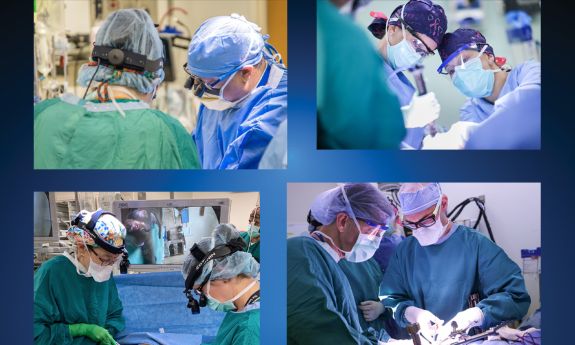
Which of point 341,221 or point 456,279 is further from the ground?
point 341,221

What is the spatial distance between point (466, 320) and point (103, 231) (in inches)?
54.5

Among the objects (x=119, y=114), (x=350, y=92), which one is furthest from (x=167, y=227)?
(x=350, y=92)

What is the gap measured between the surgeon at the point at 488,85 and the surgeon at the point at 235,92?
2.05 feet

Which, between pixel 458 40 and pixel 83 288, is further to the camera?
pixel 83 288

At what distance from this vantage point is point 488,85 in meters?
2.82

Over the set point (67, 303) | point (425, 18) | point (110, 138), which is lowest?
point (67, 303)

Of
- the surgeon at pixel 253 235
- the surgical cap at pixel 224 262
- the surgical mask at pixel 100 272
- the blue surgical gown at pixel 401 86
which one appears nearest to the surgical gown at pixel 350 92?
the blue surgical gown at pixel 401 86

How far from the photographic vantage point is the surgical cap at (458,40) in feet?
9.25

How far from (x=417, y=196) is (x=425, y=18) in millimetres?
645

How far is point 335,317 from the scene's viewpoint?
115 inches

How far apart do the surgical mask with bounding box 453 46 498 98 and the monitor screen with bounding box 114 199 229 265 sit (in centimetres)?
99

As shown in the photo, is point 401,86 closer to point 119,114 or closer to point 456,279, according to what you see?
point 456,279

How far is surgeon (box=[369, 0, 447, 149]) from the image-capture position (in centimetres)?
283

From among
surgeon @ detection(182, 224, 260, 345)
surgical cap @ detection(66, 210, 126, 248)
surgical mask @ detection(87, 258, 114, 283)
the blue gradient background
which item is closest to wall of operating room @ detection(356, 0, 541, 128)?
the blue gradient background
